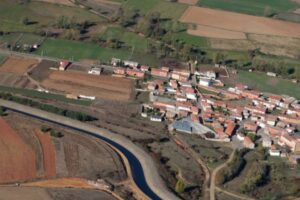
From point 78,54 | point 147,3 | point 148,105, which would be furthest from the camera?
point 147,3

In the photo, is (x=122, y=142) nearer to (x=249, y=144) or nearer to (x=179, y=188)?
(x=179, y=188)

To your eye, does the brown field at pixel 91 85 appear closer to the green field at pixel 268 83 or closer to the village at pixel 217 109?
the village at pixel 217 109

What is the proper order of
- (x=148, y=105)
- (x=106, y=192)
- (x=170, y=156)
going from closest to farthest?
1. (x=106, y=192)
2. (x=170, y=156)
3. (x=148, y=105)

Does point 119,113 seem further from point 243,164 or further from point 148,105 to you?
point 243,164

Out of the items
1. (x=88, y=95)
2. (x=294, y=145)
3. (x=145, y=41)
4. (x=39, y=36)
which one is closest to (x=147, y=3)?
(x=145, y=41)

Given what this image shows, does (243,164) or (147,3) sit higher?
(147,3)

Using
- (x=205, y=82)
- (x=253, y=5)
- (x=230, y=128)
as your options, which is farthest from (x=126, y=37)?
(x=230, y=128)

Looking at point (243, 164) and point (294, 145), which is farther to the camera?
point (294, 145)

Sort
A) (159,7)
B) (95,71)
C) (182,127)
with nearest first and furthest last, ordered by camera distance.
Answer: (182,127)
(95,71)
(159,7)
